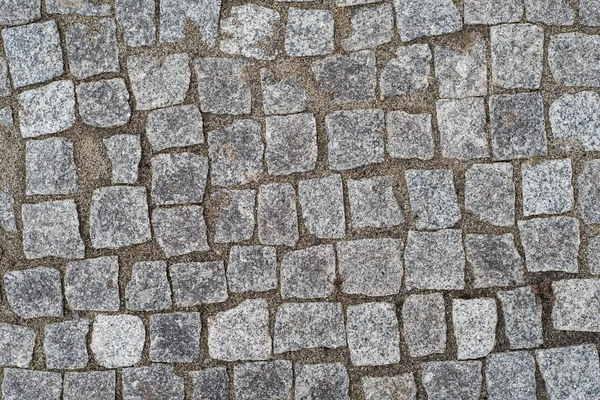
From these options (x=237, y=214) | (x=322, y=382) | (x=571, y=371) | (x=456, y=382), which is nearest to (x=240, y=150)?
(x=237, y=214)

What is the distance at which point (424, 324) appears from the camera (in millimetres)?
3178

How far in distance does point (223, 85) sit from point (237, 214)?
665mm

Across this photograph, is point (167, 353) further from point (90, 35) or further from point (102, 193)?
point (90, 35)

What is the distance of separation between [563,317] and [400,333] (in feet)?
2.69

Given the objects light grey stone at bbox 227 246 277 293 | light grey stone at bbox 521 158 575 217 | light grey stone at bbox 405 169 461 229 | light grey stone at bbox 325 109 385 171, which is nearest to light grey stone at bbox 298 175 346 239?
light grey stone at bbox 325 109 385 171

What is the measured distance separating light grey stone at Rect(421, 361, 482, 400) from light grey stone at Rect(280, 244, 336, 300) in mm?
691

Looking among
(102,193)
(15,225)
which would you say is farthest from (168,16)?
(15,225)

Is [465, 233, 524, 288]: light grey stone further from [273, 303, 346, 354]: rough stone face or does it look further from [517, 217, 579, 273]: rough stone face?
[273, 303, 346, 354]: rough stone face

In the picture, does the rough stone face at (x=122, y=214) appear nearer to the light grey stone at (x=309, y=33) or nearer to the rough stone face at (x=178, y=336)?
the rough stone face at (x=178, y=336)

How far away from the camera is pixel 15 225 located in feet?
10.8

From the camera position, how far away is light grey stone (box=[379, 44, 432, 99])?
10.4ft

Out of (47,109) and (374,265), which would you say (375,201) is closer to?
(374,265)

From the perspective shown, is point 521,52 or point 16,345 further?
point 16,345

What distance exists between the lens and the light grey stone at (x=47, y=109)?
3.25 metres
